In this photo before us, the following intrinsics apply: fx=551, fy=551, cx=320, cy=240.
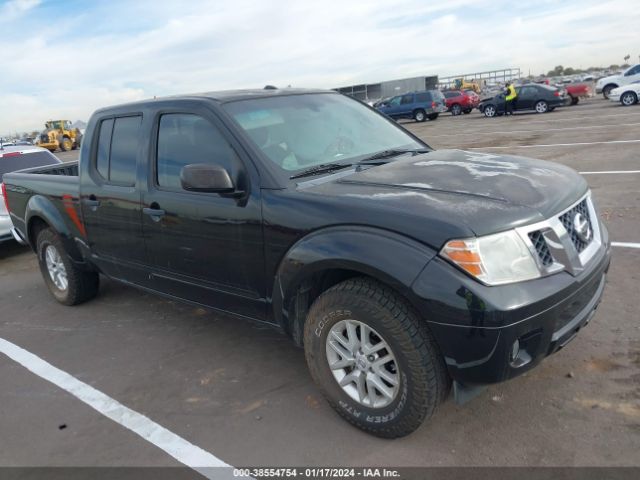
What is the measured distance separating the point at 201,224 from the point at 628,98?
2507cm

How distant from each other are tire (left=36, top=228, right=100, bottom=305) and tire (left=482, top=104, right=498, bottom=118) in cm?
2451

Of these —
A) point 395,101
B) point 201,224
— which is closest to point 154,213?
point 201,224

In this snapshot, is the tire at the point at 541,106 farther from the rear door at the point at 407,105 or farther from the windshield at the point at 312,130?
the windshield at the point at 312,130

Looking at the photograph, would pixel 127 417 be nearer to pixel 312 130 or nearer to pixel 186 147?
pixel 186 147

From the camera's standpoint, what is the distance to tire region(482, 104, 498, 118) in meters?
26.6

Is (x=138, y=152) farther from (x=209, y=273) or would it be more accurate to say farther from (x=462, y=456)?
(x=462, y=456)

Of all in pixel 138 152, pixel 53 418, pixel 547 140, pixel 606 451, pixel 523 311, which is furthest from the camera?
pixel 547 140

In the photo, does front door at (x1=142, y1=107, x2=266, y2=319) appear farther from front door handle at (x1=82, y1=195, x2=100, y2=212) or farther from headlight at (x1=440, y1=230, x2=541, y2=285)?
headlight at (x1=440, y1=230, x2=541, y2=285)

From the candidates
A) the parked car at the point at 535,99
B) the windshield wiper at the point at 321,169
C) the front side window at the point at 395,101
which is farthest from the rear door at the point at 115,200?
the front side window at the point at 395,101

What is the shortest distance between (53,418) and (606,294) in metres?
4.19

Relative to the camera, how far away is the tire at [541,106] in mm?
25056

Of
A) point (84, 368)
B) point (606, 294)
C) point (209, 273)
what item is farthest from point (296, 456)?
point (606, 294)

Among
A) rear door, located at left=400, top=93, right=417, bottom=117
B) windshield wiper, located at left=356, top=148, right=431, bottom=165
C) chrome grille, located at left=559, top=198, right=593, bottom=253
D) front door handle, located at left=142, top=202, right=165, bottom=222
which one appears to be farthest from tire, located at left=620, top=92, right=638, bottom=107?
front door handle, located at left=142, top=202, right=165, bottom=222

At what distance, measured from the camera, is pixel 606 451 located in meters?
2.68
